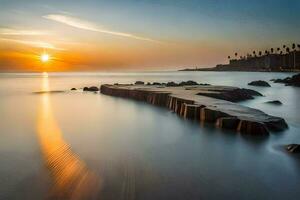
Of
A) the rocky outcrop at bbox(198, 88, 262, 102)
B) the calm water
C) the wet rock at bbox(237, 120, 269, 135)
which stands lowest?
the calm water

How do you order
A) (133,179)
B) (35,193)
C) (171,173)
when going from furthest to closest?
1. (171,173)
2. (133,179)
3. (35,193)

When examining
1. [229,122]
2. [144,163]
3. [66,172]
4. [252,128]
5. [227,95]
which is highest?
[227,95]

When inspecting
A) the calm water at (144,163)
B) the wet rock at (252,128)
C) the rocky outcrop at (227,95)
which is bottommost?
the calm water at (144,163)

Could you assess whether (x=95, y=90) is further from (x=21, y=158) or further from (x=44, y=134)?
(x=21, y=158)

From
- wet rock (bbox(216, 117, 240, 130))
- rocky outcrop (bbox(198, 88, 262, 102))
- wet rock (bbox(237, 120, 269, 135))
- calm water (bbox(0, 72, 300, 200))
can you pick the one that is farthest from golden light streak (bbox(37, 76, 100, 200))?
rocky outcrop (bbox(198, 88, 262, 102))

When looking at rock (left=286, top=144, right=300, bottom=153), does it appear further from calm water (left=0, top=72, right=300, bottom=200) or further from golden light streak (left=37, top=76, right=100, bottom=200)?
golden light streak (left=37, top=76, right=100, bottom=200)

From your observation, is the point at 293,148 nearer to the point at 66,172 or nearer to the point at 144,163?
the point at 144,163

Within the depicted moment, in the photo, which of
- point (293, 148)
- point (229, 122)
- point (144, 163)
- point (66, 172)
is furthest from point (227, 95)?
point (66, 172)

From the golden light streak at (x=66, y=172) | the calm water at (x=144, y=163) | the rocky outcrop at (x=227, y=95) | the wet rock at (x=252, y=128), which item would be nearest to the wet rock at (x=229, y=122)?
the wet rock at (x=252, y=128)

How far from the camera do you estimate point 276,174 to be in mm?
9562

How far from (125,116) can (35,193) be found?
48.0 ft

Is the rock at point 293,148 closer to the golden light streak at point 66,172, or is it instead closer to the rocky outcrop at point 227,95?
the golden light streak at point 66,172

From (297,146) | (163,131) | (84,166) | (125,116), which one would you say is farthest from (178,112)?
(84,166)

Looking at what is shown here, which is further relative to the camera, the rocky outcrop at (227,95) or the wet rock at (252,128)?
the rocky outcrop at (227,95)
